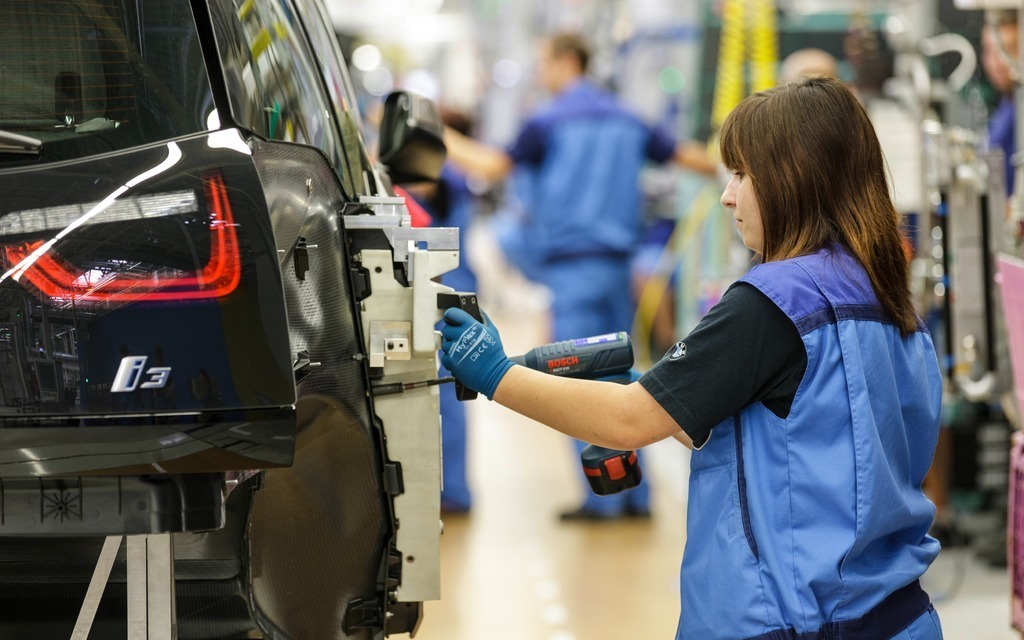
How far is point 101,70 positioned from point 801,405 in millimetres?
1348

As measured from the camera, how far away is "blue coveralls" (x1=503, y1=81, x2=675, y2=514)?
6363 mm

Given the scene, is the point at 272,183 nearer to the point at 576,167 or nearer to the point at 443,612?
the point at 443,612

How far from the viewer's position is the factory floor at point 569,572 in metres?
4.49

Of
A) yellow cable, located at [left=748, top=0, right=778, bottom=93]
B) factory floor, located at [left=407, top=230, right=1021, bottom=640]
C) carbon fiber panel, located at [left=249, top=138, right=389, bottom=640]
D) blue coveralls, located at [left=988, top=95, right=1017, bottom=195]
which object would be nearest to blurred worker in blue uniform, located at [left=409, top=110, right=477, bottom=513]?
factory floor, located at [left=407, top=230, right=1021, bottom=640]

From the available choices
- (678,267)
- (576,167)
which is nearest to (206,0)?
(576,167)

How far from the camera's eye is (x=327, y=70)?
3125 millimetres

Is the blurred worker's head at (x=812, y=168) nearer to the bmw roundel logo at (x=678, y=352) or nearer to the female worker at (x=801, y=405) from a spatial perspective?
the female worker at (x=801, y=405)

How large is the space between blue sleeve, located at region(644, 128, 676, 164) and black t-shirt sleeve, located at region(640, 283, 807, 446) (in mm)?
4517

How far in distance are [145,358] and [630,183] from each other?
485 cm

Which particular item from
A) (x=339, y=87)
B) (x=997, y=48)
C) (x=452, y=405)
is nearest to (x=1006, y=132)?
(x=997, y=48)

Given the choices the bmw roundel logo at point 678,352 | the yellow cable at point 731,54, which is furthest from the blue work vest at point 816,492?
the yellow cable at point 731,54

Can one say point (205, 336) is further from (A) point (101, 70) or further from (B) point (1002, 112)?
(B) point (1002, 112)

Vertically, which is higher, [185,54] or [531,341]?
[185,54]

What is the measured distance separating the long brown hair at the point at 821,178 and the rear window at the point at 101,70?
3.24 feet
